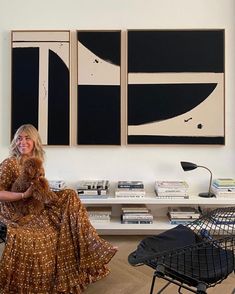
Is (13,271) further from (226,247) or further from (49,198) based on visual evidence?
(226,247)

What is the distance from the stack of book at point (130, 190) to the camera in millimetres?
3129

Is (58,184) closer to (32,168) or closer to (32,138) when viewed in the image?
(32,138)

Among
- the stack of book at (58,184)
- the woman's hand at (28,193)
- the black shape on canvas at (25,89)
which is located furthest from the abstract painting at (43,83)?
the woman's hand at (28,193)

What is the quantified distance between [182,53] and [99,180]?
63.8 inches

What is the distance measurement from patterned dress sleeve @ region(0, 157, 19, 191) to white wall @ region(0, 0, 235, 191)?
107 cm

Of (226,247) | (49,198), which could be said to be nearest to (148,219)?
(49,198)

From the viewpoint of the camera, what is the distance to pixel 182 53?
3305mm

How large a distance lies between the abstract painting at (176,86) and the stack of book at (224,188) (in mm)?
434

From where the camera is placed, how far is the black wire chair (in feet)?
5.01

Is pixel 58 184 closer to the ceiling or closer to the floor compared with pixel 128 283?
closer to the ceiling

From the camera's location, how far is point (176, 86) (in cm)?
331

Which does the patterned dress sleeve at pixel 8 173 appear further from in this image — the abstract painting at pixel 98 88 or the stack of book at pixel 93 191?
the abstract painting at pixel 98 88

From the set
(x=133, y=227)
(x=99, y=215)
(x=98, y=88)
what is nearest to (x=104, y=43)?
(x=98, y=88)

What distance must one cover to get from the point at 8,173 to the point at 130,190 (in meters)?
1.28
